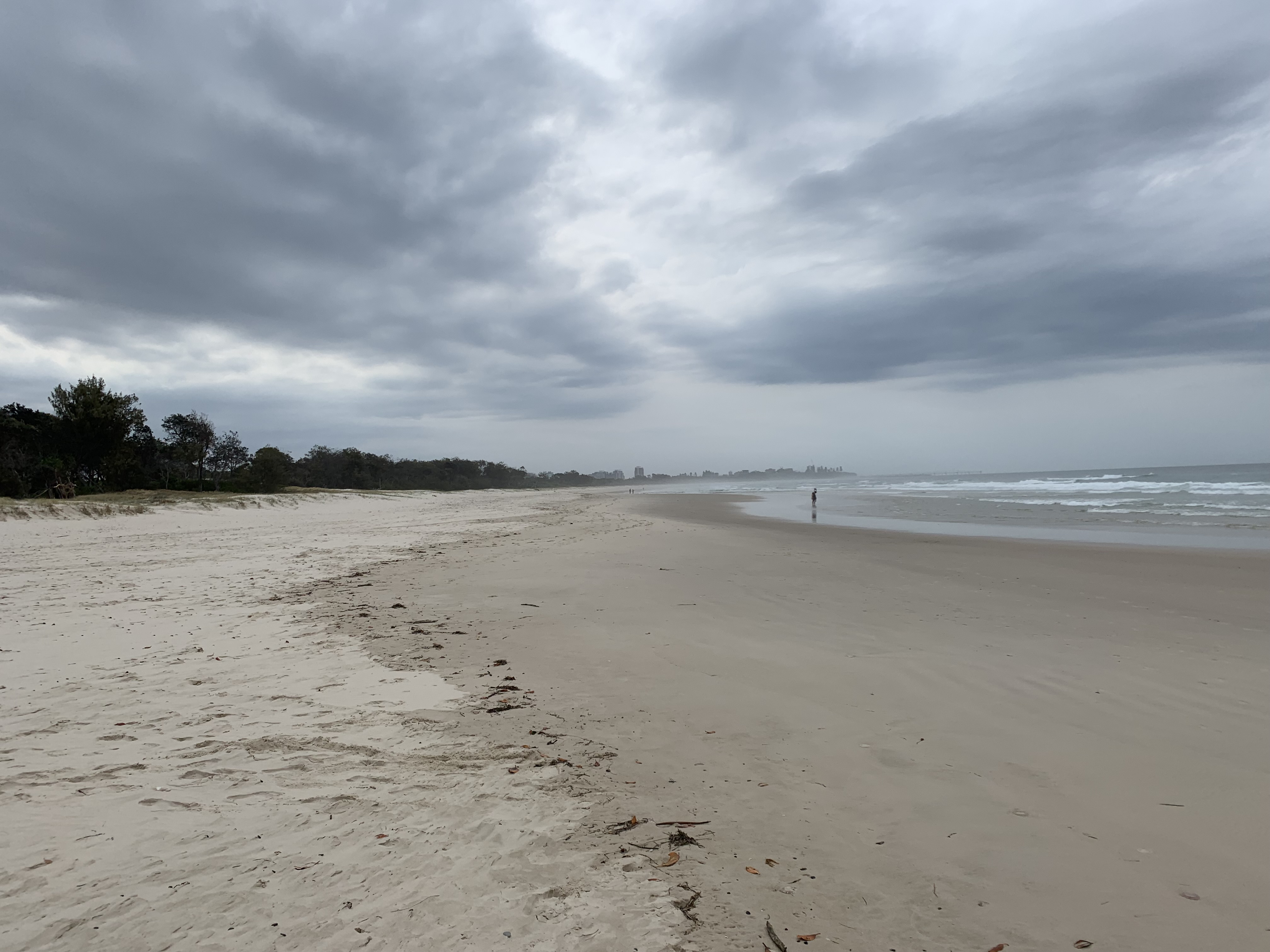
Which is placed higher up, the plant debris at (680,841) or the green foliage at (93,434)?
the green foliage at (93,434)

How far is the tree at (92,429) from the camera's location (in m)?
37.5

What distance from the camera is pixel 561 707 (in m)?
4.29

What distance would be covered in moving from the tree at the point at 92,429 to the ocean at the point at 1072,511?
41.4 meters

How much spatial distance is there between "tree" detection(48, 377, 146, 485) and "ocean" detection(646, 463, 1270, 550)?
41.4m

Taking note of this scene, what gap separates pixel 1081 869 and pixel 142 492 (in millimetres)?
41561

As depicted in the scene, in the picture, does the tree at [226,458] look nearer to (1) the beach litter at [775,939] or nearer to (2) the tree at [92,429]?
(2) the tree at [92,429]

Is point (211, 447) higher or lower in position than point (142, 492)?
higher

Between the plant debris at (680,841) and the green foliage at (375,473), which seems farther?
the green foliage at (375,473)

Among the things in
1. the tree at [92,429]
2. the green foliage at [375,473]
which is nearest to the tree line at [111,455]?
the tree at [92,429]

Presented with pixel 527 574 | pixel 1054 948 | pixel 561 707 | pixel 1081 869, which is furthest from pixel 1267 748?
pixel 527 574

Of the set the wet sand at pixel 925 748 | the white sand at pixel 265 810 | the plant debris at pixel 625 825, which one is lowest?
the wet sand at pixel 925 748

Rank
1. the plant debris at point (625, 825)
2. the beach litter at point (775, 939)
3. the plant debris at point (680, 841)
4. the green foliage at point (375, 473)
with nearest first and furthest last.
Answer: the beach litter at point (775, 939)
the plant debris at point (680, 841)
the plant debris at point (625, 825)
the green foliage at point (375, 473)

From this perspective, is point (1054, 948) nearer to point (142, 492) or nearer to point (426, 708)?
point (426, 708)

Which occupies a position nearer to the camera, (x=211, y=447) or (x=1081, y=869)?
(x=1081, y=869)
